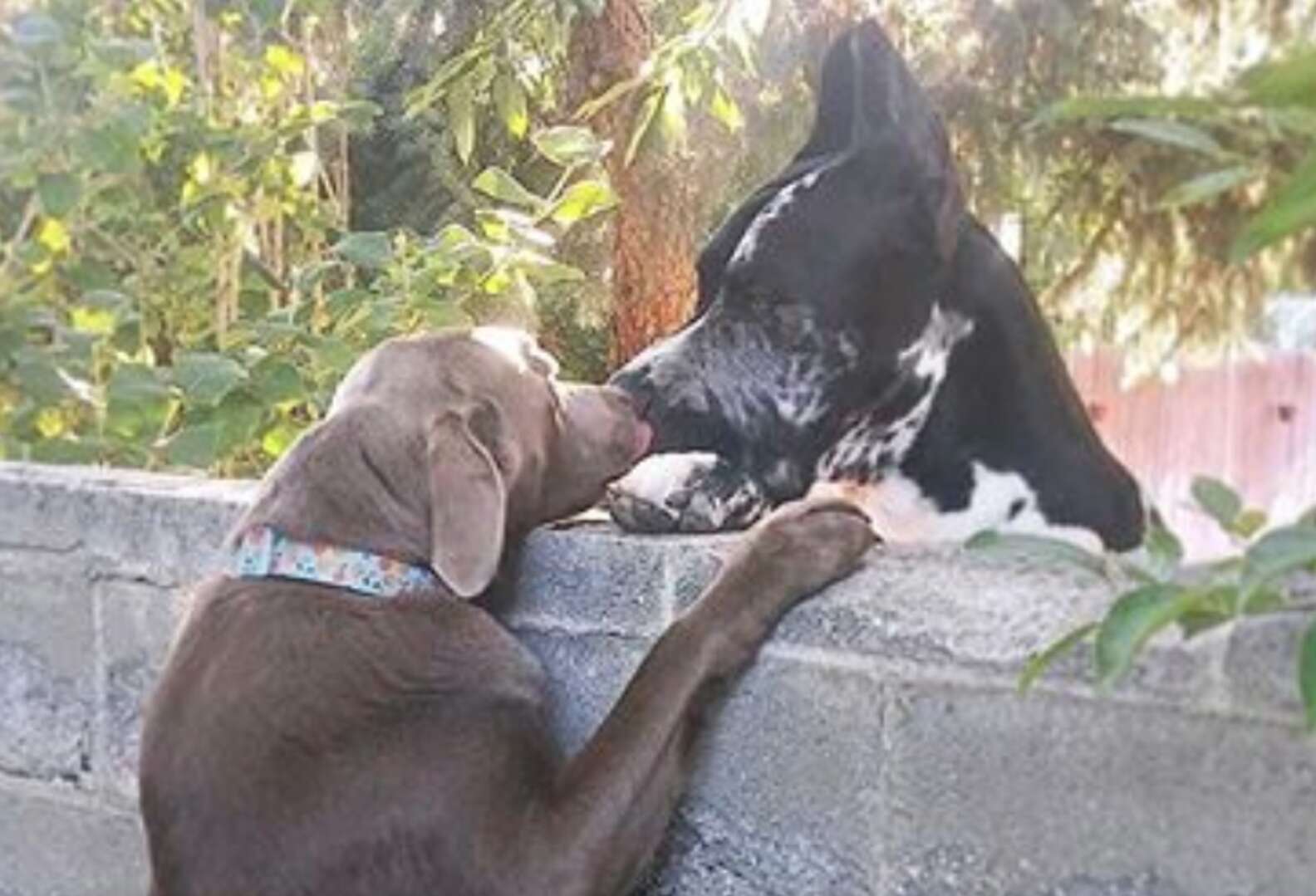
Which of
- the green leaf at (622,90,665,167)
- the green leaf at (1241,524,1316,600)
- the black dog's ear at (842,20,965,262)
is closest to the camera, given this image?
the green leaf at (1241,524,1316,600)

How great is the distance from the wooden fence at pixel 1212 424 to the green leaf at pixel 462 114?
161cm

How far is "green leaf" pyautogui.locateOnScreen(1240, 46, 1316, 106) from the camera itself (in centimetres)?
125

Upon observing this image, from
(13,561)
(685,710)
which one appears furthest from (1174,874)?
(13,561)

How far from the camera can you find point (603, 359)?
4.31 meters

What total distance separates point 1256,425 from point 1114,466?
0.17 m

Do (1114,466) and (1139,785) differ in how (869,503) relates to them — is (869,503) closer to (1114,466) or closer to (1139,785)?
(1114,466)

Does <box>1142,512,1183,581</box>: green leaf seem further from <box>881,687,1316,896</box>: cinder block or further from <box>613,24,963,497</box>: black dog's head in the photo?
<box>613,24,963,497</box>: black dog's head

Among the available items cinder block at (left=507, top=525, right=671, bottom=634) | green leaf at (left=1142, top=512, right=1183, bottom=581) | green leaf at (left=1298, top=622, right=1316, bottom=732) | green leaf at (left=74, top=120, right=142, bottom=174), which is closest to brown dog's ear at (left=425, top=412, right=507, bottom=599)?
cinder block at (left=507, top=525, right=671, bottom=634)

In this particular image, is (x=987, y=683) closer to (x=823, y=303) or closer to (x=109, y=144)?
(x=823, y=303)

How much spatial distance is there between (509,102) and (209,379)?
40.6 inches

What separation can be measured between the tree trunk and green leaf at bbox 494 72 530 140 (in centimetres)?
23

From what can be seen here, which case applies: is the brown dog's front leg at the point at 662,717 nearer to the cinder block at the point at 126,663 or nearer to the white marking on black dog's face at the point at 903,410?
the white marking on black dog's face at the point at 903,410

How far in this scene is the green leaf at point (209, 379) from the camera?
11.2 feet

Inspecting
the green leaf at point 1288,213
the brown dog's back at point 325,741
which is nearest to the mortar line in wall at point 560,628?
the brown dog's back at point 325,741
